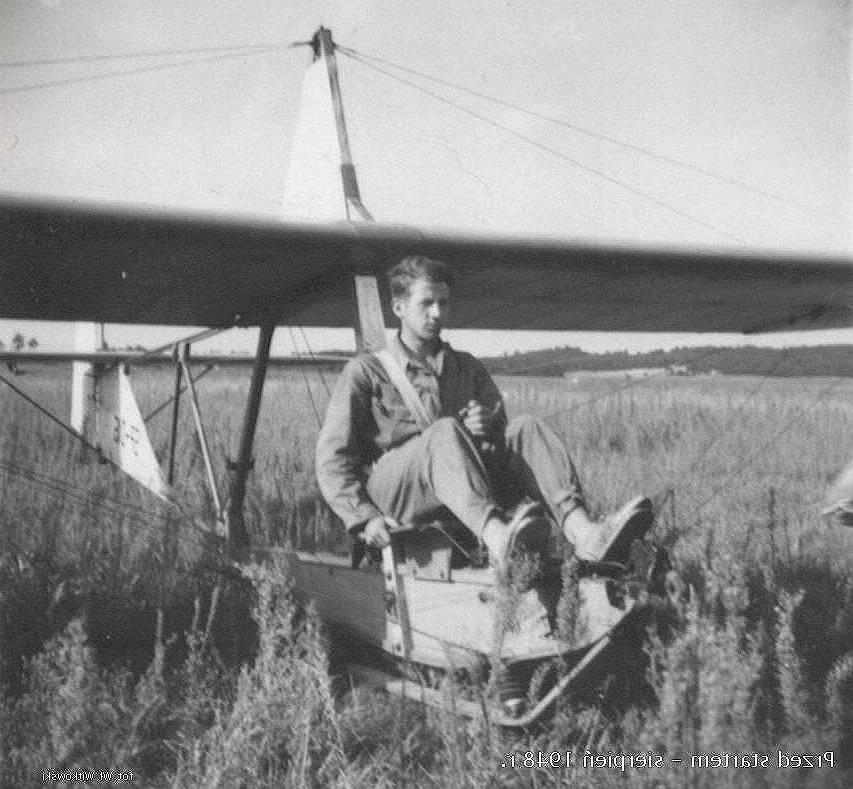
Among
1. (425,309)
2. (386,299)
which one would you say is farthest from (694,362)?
(425,309)

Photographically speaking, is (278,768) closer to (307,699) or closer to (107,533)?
(307,699)

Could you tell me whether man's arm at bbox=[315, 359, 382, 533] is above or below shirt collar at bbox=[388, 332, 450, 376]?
below

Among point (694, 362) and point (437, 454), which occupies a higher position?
point (694, 362)

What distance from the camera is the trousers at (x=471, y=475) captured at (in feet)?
9.75

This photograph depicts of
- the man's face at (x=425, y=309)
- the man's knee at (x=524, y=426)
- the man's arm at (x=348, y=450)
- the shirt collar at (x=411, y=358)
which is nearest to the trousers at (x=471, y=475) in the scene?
the man's knee at (x=524, y=426)

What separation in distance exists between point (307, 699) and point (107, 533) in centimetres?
261

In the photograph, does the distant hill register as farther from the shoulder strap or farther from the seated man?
the shoulder strap

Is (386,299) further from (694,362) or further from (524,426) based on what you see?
(524,426)

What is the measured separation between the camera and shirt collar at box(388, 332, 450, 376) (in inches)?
144

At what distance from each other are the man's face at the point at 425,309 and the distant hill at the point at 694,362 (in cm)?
159

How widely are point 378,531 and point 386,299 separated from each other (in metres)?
2.31

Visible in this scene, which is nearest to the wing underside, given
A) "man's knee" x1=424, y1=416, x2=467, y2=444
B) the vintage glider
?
the vintage glider

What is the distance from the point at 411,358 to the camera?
368 cm

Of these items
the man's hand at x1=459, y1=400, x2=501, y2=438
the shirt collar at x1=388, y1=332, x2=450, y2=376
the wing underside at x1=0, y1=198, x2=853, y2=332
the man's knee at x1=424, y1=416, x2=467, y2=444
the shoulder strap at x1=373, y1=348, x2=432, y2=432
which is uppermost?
the wing underside at x1=0, y1=198, x2=853, y2=332
